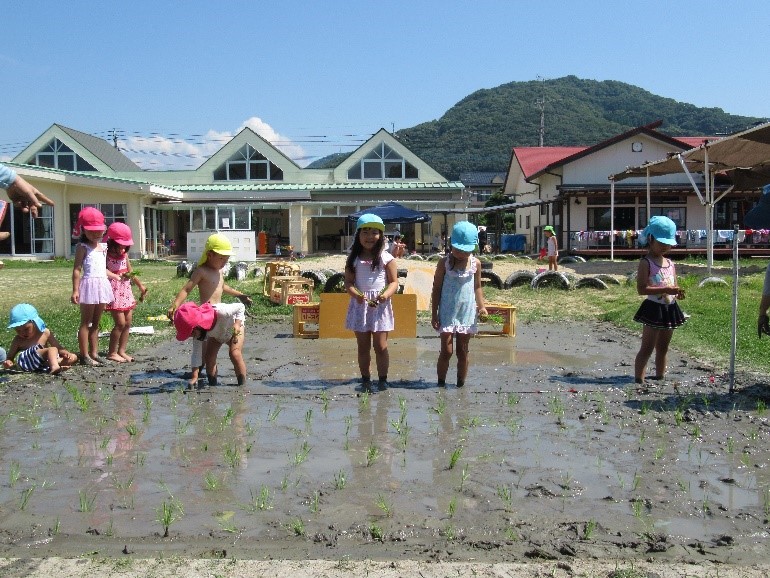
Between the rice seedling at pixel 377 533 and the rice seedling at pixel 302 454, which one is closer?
the rice seedling at pixel 377 533

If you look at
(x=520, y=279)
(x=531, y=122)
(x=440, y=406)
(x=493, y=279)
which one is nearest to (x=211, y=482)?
(x=440, y=406)

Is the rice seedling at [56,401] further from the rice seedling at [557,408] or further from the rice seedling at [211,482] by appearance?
the rice seedling at [557,408]

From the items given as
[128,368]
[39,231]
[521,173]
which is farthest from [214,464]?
[521,173]

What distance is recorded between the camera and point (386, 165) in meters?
39.8

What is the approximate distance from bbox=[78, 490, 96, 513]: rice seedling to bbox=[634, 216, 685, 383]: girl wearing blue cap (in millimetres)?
4753

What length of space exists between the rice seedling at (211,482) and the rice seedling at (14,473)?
98 centimetres

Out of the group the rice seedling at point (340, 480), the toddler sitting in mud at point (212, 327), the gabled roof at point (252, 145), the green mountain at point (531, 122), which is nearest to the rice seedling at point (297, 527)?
the rice seedling at point (340, 480)

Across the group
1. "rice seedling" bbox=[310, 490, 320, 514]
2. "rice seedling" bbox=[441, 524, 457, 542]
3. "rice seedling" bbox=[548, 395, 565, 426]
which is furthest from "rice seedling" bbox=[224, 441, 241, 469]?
"rice seedling" bbox=[548, 395, 565, 426]

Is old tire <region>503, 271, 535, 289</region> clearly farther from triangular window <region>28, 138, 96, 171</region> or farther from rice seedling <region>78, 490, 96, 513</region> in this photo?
triangular window <region>28, 138, 96, 171</region>

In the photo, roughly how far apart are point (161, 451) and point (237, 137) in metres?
37.1

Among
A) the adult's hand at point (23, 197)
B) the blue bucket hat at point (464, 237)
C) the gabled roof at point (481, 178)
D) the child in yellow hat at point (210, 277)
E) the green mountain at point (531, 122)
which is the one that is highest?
the green mountain at point (531, 122)

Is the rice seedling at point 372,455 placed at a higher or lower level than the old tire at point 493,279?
lower

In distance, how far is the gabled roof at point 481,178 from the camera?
91700 millimetres

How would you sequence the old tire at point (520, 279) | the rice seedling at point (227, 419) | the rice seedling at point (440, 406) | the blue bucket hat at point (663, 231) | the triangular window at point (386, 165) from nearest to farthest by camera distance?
the rice seedling at point (227, 419)
the rice seedling at point (440, 406)
the blue bucket hat at point (663, 231)
the old tire at point (520, 279)
the triangular window at point (386, 165)
